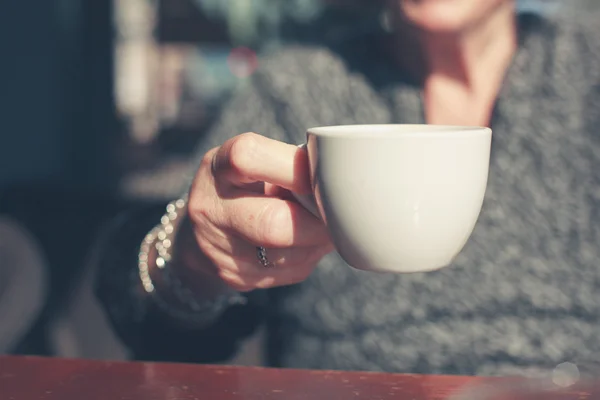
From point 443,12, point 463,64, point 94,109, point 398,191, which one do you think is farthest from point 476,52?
point 94,109

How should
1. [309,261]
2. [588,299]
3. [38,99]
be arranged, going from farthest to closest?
[38,99]
[588,299]
[309,261]

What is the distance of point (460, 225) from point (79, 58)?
3.47m

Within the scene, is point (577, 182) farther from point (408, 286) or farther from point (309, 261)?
point (309, 261)

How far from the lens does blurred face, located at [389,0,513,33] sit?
3.34 ft

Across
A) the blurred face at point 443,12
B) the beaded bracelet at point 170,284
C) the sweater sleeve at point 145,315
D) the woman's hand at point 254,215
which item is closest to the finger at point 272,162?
the woman's hand at point 254,215

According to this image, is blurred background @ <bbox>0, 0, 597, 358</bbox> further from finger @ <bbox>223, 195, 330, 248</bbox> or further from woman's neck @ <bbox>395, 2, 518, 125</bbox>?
finger @ <bbox>223, 195, 330, 248</bbox>

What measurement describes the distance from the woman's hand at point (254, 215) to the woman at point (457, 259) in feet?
0.19

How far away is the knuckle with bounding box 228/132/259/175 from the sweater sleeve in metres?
0.37

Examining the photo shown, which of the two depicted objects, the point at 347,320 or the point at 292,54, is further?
the point at 292,54

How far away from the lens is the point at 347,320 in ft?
3.23

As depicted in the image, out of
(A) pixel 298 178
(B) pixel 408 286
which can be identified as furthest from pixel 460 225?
(B) pixel 408 286

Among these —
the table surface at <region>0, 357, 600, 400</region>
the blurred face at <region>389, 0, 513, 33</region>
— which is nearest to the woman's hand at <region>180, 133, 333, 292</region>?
the table surface at <region>0, 357, 600, 400</region>

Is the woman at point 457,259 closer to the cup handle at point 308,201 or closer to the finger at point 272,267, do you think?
the finger at point 272,267

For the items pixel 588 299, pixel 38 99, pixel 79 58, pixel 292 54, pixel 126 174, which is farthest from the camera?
pixel 126 174
